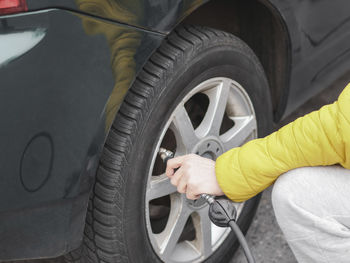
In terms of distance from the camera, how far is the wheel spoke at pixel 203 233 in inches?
67.0

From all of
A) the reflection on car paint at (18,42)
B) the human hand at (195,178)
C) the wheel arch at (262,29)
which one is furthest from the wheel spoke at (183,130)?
the reflection on car paint at (18,42)

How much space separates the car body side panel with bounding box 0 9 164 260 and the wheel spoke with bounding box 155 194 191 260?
12.8 inches

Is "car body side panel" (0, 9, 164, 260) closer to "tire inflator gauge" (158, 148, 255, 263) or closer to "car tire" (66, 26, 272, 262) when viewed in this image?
"car tire" (66, 26, 272, 262)

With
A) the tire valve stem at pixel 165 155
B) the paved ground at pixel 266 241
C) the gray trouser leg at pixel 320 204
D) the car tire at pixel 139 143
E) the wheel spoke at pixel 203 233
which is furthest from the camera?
the paved ground at pixel 266 241

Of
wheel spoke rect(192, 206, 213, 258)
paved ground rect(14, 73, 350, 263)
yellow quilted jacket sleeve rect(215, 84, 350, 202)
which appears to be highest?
yellow quilted jacket sleeve rect(215, 84, 350, 202)

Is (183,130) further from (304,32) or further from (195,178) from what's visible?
(304,32)

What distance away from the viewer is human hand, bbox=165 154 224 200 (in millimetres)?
1277

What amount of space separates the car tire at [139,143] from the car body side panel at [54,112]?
2.6 inches

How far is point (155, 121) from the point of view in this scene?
140cm

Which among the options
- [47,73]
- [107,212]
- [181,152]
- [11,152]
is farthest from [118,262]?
[47,73]

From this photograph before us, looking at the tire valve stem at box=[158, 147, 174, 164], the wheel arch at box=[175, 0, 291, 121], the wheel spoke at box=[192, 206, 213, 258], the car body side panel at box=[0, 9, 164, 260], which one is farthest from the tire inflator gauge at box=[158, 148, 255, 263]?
the wheel arch at box=[175, 0, 291, 121]

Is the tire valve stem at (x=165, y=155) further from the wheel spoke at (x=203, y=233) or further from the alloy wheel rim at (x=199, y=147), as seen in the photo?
the wheel spoke at (x=203, y=233)

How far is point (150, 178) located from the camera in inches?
57.6

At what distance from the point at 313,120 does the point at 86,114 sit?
1.61ft
